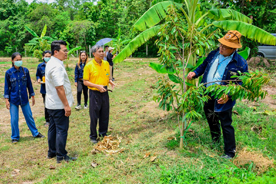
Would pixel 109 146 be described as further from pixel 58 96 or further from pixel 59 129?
pixel 58 96

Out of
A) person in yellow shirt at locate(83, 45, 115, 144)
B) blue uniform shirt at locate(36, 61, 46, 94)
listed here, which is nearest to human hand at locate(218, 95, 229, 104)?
person in yellow shirt at locate(83, 45, 115, 144)

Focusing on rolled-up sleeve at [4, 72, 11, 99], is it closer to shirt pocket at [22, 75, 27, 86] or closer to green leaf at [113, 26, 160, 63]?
shirt pocket at [22, 75, 27, 86]

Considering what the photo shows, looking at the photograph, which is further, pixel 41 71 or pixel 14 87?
pixel 41 71

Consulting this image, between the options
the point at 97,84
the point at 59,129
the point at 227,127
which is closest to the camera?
the point at 227,127

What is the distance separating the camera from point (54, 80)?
12.5 ft

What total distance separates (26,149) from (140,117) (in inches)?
114

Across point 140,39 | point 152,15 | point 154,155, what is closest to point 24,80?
point 140,39

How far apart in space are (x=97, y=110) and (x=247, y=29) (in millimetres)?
3649

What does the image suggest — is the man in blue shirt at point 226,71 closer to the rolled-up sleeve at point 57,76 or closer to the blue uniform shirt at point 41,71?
the rolled-up sleeve at point 57,76

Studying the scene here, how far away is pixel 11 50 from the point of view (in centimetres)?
2978

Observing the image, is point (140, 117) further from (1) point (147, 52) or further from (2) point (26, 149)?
(1) point (147, 52)

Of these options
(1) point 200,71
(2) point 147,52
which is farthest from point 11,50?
(1) point 200,71

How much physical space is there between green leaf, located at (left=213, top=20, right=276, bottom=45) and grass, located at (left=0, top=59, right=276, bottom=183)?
5.77 ft

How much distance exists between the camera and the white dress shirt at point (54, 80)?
382 cm
